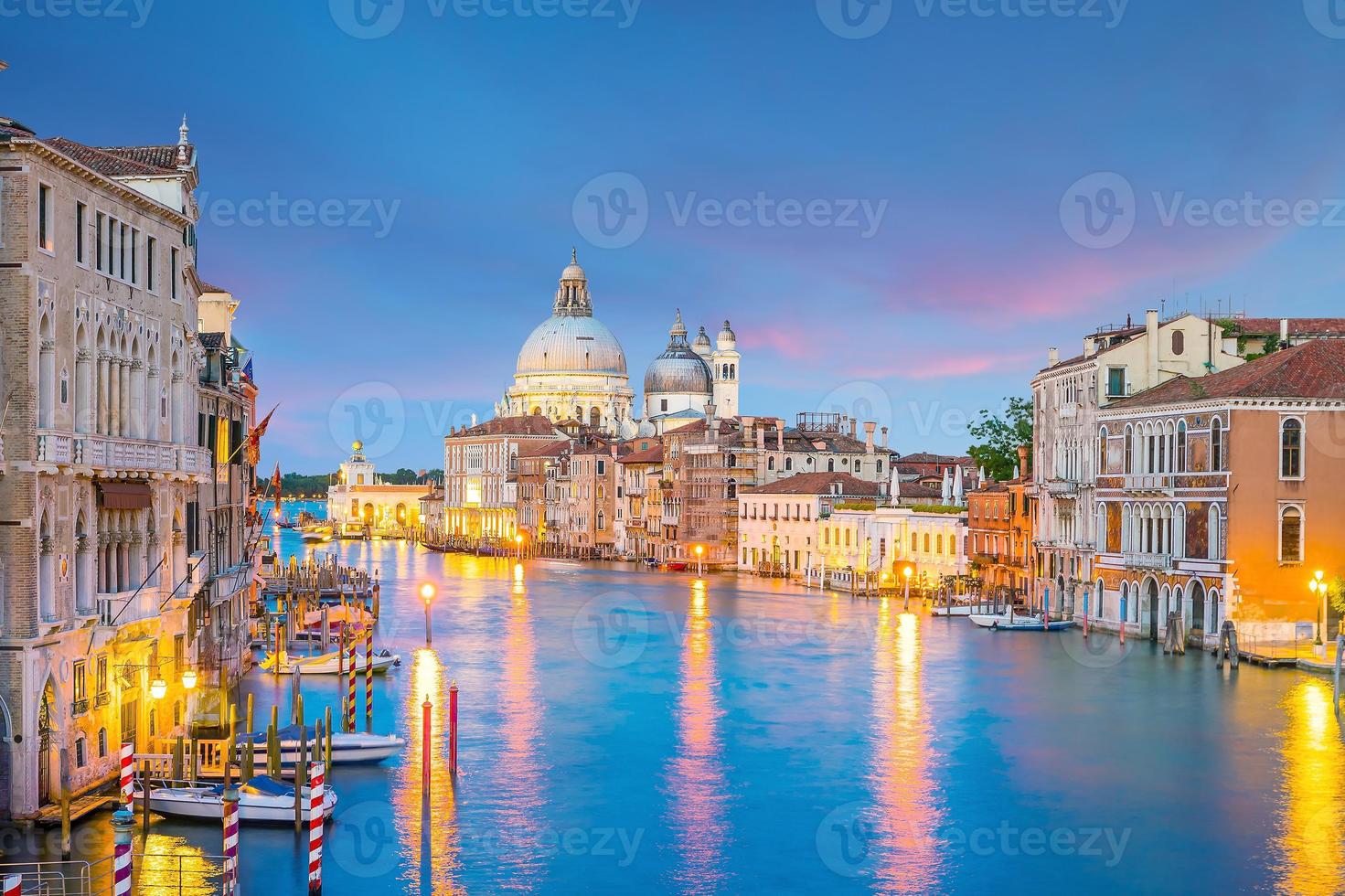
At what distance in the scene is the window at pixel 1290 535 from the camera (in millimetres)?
29422

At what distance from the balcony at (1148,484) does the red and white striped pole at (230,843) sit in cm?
2231

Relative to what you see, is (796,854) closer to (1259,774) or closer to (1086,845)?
(1086,845)

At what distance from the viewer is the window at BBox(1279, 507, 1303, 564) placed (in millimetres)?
29422

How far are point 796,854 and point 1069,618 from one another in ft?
73.7

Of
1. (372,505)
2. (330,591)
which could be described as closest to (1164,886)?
(330,591)

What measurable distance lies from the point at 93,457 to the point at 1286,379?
22.0 m

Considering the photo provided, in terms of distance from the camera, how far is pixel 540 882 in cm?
1516

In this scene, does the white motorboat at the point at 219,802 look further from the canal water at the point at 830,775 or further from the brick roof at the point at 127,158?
the brick roof at the point at 127,158

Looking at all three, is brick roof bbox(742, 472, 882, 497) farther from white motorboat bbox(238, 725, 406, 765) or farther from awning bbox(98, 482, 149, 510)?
awning bbox(98, 482, 149, 510)

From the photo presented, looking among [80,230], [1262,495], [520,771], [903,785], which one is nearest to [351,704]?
[520,771]


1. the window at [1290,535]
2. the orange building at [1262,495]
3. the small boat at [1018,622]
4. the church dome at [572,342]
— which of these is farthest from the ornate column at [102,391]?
the church dome at [572,342]

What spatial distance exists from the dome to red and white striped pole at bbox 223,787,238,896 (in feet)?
287

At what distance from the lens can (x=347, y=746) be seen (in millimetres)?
19531

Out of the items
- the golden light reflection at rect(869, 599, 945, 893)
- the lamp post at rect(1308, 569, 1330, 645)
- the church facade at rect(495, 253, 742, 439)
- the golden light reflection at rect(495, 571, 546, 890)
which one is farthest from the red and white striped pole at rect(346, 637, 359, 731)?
the church facade at rect(495, 253, 742, 439)
